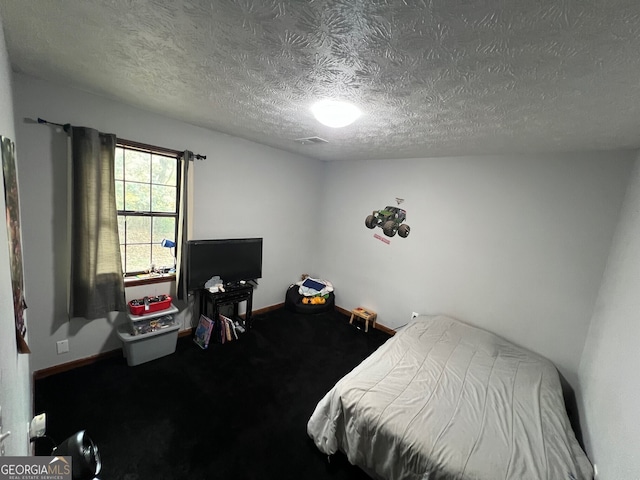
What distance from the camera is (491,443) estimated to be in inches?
55.0

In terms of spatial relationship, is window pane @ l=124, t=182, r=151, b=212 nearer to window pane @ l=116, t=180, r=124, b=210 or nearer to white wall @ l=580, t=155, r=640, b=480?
window pane @ l=116, t=180, r=124, b=210

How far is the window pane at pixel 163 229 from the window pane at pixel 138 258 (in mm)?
118

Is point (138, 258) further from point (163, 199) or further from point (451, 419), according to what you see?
point (451, 419)

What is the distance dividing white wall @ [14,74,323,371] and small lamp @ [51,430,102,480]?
1.65 metres

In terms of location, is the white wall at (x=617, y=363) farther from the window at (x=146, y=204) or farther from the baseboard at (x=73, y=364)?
the baseboard at (x=73, y=364)

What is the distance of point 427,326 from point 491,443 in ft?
4.28

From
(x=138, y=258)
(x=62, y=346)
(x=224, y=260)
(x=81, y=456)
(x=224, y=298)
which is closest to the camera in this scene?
(x=81, y=456)

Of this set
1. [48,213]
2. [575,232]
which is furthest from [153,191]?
[575,232]

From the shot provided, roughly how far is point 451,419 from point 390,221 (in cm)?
226

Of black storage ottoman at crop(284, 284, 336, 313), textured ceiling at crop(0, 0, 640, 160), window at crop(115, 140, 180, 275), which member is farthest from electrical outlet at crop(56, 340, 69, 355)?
black storage ottoman at crop(284, 284, 336, 313)

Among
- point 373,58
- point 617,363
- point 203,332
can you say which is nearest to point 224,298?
point 203,332

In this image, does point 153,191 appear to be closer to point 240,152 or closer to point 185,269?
point 185,269

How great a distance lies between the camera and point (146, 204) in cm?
249

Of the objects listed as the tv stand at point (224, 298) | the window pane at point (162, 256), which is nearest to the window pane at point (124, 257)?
the window pane at point (162, 256)
